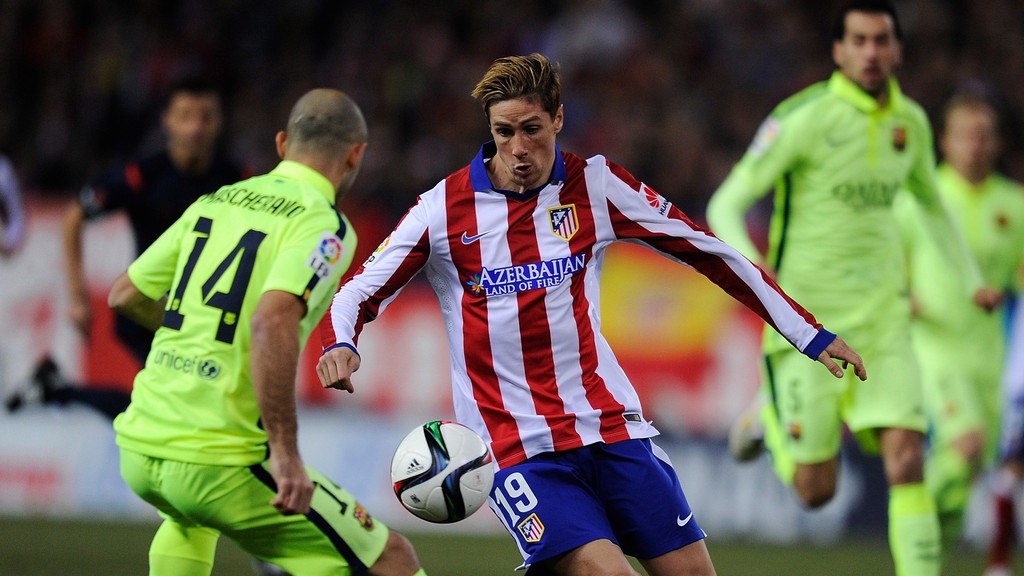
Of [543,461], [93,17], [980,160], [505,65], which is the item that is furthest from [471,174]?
[93,17]

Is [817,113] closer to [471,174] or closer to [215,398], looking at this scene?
[471,174]

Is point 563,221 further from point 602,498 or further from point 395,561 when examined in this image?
point 395,561

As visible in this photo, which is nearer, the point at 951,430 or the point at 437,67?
the point at 951,430

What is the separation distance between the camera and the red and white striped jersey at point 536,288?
187 inches

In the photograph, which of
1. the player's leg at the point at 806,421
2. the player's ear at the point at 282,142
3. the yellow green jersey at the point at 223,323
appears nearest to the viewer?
the yellow green jersey at the point at 223,323

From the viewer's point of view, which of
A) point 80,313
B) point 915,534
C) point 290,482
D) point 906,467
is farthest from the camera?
point 80,313

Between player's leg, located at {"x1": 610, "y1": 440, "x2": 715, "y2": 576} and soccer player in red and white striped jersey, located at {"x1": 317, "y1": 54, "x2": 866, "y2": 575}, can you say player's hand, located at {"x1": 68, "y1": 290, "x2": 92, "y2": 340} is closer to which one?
soccer player in red and white striped jersey, located at {"x1": 317, "y1": 54, "x2": 866, "y2": 575}

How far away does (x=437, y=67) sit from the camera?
14391 millimetres

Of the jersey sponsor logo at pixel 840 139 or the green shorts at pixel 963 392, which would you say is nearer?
the jersey sponsor logo at pixel 840 139

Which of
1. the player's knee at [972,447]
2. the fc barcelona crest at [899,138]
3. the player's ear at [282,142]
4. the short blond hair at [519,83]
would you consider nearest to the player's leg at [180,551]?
the player's ear at [282,142]

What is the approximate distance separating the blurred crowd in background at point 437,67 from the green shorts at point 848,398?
5883mm

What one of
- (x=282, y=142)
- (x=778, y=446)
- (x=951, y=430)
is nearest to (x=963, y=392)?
(x=951, y=430)

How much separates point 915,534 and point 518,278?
251 centimetres

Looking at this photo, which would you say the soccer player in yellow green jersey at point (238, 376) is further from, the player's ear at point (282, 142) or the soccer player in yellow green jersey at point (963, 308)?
the soccer player in yellow green jersey at point (963, 308)
